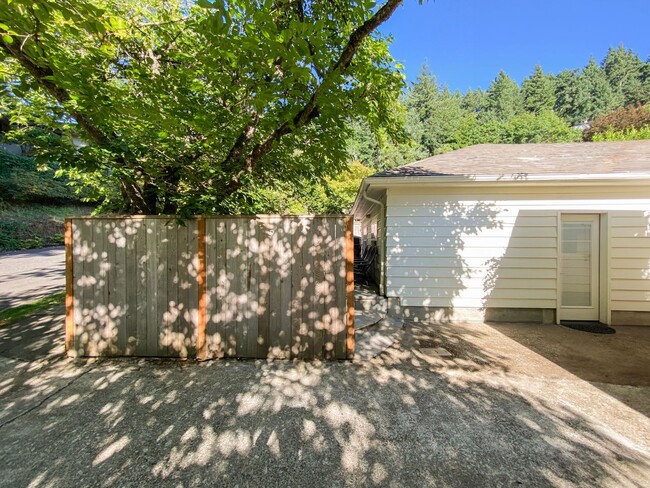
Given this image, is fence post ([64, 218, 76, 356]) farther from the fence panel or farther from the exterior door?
the exterior door

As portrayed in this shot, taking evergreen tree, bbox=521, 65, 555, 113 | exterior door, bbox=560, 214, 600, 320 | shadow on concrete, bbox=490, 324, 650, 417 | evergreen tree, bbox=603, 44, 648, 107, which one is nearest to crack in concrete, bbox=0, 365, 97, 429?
shadow on concrete, bbox=490, 324, 650, 417

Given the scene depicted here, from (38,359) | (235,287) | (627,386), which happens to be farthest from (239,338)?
(627,386)

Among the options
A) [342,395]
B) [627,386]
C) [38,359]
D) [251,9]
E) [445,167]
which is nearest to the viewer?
[251,9]

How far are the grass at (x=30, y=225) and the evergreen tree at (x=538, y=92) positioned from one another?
50128mm

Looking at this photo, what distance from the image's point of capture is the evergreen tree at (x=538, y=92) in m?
38.4

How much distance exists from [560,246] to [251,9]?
625 centimetres

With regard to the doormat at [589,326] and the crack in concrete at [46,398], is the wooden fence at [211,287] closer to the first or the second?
the crack in concrete at [46,398]

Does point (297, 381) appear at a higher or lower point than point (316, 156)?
lower

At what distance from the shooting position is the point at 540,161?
632cm

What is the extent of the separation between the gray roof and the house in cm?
9

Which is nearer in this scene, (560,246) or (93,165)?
(93,165)

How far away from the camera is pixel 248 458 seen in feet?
7.08

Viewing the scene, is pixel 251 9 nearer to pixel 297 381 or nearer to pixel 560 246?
pixel 297 381

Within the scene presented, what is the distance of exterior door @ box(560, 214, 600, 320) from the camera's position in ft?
18.2
